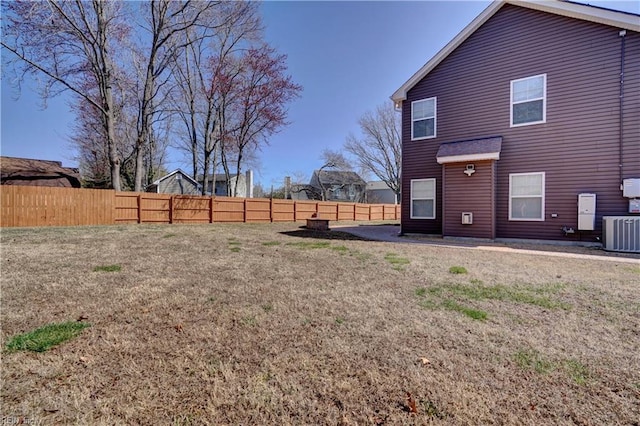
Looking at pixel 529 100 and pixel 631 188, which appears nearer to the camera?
pixel 631 188

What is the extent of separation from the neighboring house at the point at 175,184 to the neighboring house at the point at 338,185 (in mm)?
13697

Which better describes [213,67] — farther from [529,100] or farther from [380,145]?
[380,145]

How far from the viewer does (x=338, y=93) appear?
76.0 feet

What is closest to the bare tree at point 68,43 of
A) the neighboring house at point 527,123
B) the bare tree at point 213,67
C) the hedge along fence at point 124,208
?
the hedge along fence at point 124,208

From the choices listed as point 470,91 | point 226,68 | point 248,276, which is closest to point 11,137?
point 226,68

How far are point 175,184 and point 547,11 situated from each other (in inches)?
1210

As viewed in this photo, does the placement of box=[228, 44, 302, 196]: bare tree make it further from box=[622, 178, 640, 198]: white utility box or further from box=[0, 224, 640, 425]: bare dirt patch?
box=[622, 178, 640, 198]: white utility box

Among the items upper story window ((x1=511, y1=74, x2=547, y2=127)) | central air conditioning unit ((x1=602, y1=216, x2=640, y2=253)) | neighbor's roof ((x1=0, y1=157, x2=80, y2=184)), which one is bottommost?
central air conditioning unit ((x1=602, y1=216, x2=640, y2=253))

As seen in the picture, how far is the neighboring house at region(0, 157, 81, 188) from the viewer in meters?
17.0

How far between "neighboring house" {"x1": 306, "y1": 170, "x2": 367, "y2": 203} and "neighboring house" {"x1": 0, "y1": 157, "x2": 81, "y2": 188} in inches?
900

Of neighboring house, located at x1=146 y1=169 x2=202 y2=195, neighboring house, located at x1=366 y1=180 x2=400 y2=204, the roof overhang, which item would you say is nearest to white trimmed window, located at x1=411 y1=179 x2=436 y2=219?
the roof overhang

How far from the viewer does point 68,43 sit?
1307 centimetres

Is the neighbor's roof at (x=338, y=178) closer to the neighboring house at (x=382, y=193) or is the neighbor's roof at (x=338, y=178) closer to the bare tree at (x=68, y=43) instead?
the neighboring house at (x=382, y=193)

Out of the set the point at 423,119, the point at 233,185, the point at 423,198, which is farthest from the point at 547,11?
the point at 233,185
